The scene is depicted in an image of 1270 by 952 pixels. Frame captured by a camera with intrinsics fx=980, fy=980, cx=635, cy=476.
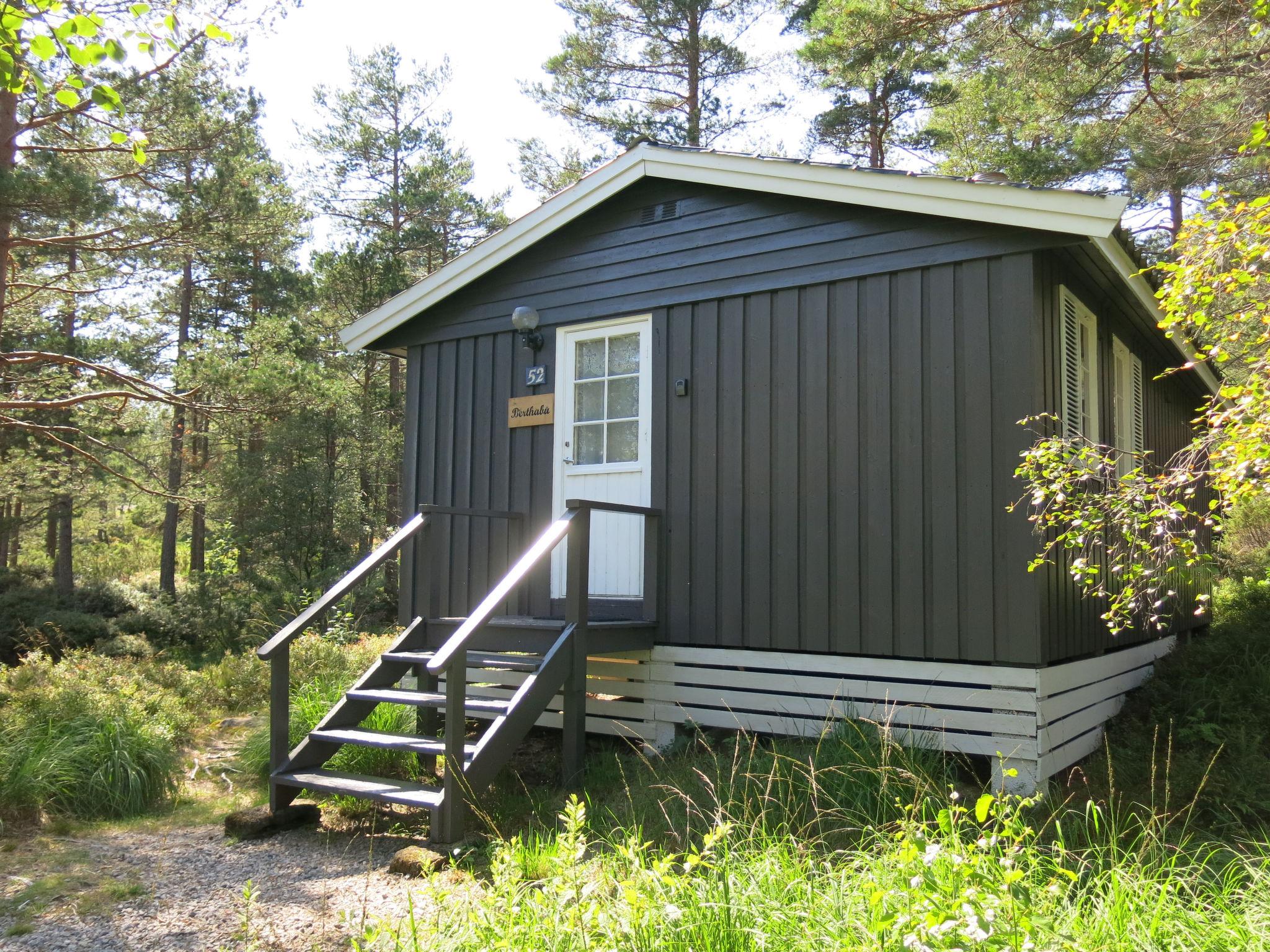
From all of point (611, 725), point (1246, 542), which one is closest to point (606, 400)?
point (611, 725)

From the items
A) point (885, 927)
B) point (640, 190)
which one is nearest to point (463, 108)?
point (640, 190)

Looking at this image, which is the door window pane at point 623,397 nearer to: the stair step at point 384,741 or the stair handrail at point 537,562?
the stair handrail at point 537,562

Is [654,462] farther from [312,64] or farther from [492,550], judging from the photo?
[312,64]

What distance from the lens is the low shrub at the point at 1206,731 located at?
4805mm

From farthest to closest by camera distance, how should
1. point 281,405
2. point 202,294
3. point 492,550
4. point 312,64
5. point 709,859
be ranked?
point 202,294 < point 312,64 < point 281,405 < point 492,550 < point 709,859

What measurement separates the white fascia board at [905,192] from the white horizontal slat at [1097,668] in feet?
7.57

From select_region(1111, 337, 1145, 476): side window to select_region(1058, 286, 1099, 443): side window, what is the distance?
699 millimetres

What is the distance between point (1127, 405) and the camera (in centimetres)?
756

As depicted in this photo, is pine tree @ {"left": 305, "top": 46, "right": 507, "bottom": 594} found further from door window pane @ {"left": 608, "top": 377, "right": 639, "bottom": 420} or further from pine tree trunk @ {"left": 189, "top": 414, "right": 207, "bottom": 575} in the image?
door window pane @ {"left": 608, "top": 377, "right": 639, "bottom": 420}

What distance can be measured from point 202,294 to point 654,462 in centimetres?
1847

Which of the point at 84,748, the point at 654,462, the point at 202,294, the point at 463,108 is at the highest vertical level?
the point at 463,108

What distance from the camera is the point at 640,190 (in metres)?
6.70

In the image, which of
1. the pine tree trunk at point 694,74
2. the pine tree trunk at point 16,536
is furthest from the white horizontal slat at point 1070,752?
the pine tree trunk at point 16,536

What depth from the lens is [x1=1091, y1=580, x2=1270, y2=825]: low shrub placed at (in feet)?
15.8
